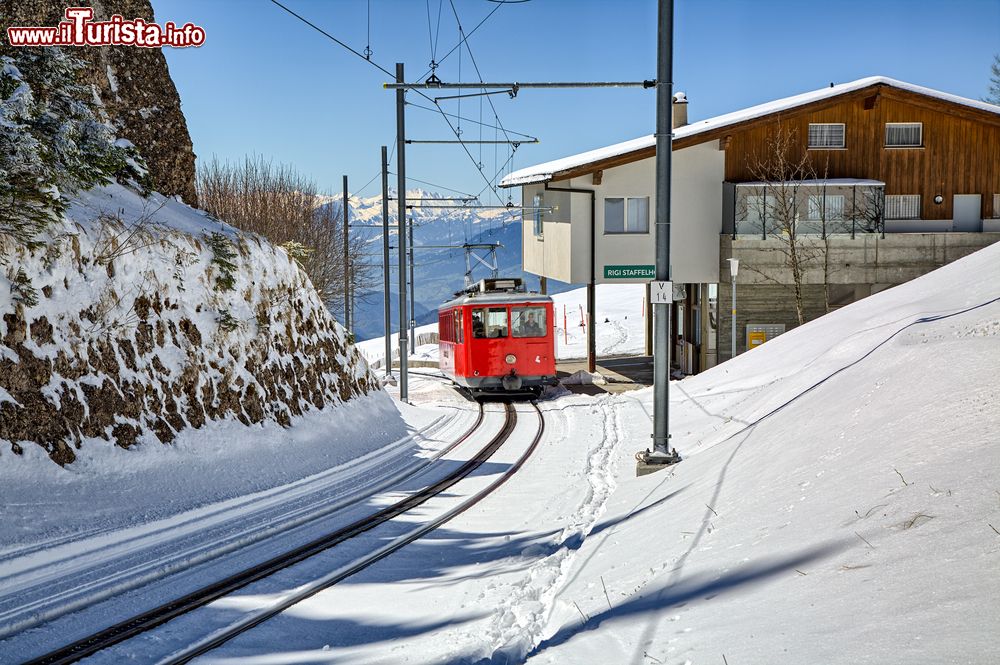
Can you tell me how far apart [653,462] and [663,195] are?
11.4 feet

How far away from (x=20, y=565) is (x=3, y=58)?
23.1 ft

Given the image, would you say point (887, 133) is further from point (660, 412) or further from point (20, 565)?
point (20, 565)

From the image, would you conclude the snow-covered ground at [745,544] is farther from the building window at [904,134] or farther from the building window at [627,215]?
the building window at [904,134]

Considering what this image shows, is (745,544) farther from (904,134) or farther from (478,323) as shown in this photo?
(904,134)

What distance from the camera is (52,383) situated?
10.1 meters

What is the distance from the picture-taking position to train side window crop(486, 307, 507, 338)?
24.5 m

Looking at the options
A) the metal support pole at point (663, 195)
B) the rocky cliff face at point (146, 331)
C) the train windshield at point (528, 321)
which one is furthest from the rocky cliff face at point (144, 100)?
the metal support pole at point (663, 195)

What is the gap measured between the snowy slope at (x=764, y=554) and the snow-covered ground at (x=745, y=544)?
18 mm

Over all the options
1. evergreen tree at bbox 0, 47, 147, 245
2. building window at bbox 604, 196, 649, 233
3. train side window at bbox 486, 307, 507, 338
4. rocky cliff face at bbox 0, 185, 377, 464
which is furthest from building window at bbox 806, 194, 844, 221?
evergreen tree at bbox 0, 47, 147, 245

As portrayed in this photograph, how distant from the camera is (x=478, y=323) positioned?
80.5ft

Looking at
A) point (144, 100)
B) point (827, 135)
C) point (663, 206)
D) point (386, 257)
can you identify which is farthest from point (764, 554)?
point (827, 135)

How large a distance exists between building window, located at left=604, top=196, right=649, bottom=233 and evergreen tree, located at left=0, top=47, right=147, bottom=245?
1845 cm

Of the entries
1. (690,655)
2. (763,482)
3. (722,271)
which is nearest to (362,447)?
(763,482)

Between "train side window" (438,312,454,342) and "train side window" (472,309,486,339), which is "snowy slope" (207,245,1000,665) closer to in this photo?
"train side window" (472,309,486,339)
